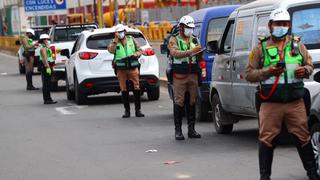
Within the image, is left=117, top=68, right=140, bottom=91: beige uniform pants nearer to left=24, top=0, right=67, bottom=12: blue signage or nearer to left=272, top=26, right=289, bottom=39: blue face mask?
left=272, top=26, right=289, bottom=39: blue face mask

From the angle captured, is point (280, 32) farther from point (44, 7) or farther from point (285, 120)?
point (44, 7)

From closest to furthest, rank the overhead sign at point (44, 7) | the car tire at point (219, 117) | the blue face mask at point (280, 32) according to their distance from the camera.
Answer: the blue face mask at point (280, 32)
the car tire at point (219, 117)
the overhead sign at point (44, 7)

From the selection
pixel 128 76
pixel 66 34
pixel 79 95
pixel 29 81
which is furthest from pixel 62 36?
pixel 128 76

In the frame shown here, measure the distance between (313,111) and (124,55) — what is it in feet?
25.0

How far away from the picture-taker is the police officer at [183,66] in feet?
37.8

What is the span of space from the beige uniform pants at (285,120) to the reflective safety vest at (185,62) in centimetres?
412

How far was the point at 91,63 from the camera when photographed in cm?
1788

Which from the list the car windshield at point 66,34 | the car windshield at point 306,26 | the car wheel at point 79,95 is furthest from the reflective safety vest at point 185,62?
the car windshield at point 66,34

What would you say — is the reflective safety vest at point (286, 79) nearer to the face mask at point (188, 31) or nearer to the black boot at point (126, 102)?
the face mask at point (188, 31)

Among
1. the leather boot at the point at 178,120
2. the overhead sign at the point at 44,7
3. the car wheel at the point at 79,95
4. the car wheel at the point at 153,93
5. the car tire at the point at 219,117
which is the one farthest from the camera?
the overhead sign at the point at 44,7

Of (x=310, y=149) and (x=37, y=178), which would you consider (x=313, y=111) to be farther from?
(x=37, y=178)

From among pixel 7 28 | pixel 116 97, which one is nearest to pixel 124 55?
pixel 116 97

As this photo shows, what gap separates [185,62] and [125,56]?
3.65 m

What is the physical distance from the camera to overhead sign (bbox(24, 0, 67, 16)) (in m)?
48.8
